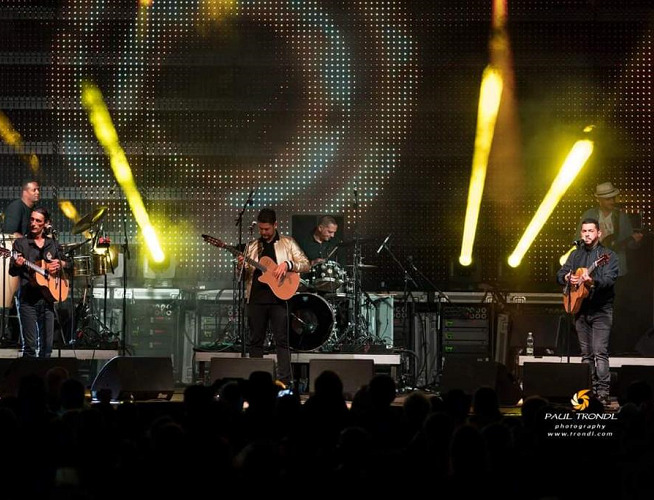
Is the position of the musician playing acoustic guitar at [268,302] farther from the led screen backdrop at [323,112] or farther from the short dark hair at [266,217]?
the led screen backdrop at [323,112]

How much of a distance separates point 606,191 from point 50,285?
760 centimetres

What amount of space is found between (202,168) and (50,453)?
10594 millimetres

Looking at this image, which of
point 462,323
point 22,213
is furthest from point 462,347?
point 22,213

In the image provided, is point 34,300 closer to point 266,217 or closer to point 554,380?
point 266,217

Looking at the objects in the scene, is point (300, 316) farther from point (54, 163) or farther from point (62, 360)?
point (54, 163)

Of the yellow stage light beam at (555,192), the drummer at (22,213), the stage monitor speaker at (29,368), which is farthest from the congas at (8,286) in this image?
the yellow stage light beam at (555,192)

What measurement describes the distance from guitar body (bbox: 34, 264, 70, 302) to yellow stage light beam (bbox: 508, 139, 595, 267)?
6.68 metres

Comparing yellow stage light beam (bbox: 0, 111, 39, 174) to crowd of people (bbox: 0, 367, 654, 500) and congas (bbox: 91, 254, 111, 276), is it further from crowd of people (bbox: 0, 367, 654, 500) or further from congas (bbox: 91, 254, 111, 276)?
crowd of people (bbox: 0, 367, 654, 500)

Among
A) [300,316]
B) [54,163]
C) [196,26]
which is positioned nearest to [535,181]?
[300,316]

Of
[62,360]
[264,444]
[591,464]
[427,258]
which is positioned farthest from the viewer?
[427,258]

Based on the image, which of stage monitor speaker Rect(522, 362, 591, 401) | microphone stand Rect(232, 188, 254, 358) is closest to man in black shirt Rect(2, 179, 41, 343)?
microphone stand Rect(232, 188, 254, 358)

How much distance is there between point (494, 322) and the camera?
13992 mm

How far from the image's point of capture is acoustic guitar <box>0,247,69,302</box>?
1143cm

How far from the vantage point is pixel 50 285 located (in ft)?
38.1
